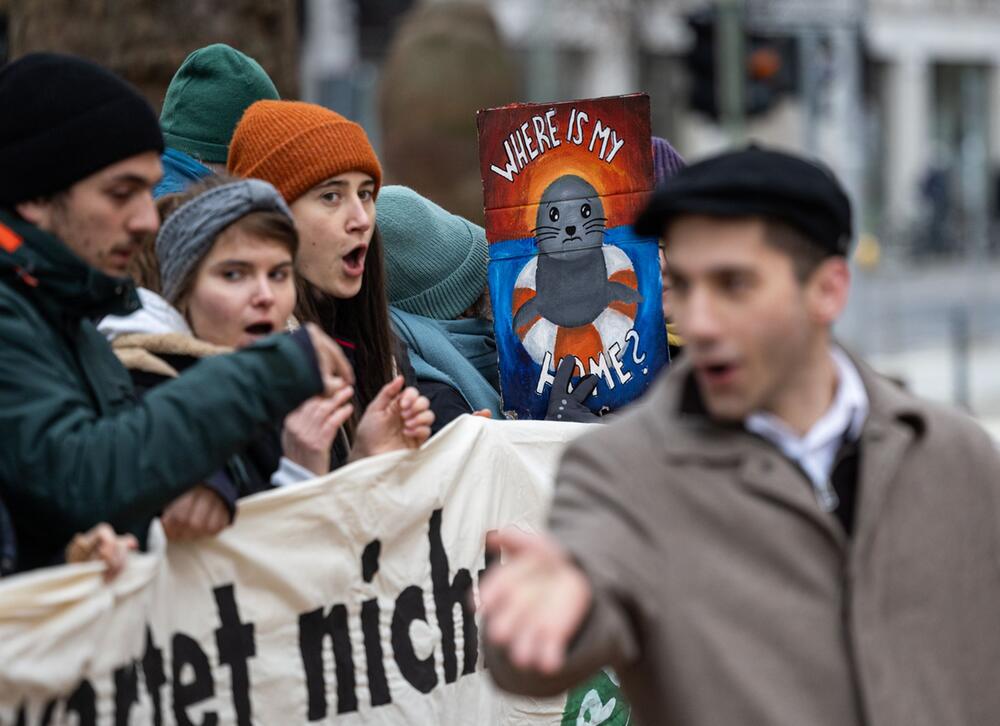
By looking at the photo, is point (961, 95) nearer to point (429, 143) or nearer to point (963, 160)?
point (963, 160)

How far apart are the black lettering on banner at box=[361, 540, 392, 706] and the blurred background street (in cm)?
431

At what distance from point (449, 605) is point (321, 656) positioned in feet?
1.31

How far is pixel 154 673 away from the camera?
3.21m

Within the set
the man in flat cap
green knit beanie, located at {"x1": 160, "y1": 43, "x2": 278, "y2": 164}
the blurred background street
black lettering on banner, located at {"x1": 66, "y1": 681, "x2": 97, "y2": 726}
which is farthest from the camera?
the blurred background street

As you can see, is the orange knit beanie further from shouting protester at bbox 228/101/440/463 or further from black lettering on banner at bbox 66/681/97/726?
Result: black lettering on banner at bbox 66/681/97/726

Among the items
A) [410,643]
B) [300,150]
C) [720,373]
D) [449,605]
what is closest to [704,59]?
[300,150]

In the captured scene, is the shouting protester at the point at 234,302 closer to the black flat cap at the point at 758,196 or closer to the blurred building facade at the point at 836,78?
the black flat cap at the point at 758,196

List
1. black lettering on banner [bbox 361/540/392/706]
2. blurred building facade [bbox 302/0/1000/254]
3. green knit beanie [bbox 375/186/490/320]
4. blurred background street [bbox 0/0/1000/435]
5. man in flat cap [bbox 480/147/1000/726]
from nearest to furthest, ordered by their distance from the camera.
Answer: man in flat cap [bbox 480/147/1000/726] → black lettering on banner [bbox 361/540/392/706] → green knit beanie [bbox 375/186/490/320] → blurred background street [bbox 0/0/1000/435] → blurred building facade [bbox 302/0/1000/254]

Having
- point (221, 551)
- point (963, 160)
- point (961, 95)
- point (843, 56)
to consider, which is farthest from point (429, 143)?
point (961, 95)

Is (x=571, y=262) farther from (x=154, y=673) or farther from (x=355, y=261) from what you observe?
(x=154, y=673)

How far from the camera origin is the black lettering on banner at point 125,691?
3068 millimetres

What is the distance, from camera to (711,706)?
2.55 metres

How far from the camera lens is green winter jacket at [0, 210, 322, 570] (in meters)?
2.83

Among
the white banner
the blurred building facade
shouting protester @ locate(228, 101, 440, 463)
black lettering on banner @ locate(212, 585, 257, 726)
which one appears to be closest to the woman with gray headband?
the white banner
